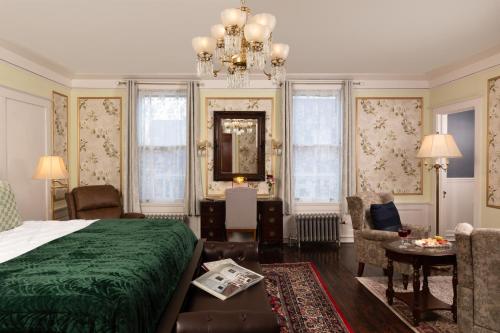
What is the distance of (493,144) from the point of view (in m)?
4.57

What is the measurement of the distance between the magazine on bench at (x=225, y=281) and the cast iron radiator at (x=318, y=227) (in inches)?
120

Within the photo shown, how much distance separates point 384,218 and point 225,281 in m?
2.39

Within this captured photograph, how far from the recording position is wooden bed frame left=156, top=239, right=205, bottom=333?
6.18ft

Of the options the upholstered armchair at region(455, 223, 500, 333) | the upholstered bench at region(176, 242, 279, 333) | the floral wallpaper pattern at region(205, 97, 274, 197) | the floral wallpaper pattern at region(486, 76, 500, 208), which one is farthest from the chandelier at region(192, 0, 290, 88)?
the floral wallpaper pattern at region(486, 76, 500, 208)

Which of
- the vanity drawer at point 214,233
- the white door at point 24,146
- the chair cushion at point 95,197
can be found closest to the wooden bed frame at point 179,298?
the vanity drawer at point 214,233

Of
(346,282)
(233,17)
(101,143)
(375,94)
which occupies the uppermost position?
(375,94)

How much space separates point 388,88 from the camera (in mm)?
5980

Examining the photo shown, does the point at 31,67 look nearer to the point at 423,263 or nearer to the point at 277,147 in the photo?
the point at 277,147

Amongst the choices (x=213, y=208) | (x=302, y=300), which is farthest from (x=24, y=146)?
(x=302, y=300)

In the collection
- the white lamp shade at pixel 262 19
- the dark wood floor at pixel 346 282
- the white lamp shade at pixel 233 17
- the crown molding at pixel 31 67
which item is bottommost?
the dark wood floor at pixel 346 282

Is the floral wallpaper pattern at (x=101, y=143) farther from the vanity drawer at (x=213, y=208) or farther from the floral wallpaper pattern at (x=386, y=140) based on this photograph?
the floral wallpaper pattern at (x=386, y=140)

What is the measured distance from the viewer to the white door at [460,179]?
20.3ft

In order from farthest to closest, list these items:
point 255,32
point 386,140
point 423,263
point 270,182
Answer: point 386,140
point 270,182
point 423,263
point 255,32

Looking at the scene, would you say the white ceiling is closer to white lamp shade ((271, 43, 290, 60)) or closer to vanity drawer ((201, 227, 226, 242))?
white lamp shade ((271, 43, 290, 60))
